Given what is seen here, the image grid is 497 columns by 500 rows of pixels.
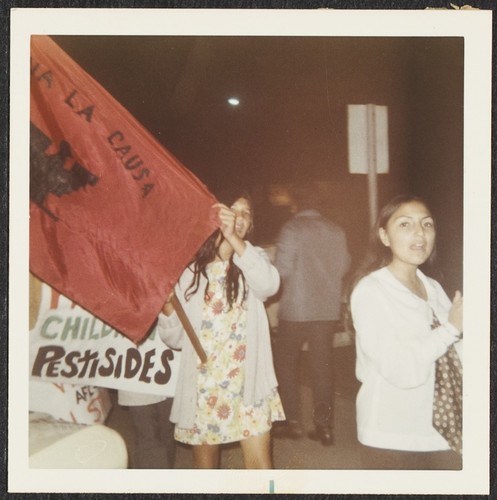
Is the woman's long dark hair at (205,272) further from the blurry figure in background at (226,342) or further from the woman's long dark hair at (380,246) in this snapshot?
the woman's long dark hair at (380,246)

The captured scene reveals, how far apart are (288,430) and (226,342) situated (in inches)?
9.5

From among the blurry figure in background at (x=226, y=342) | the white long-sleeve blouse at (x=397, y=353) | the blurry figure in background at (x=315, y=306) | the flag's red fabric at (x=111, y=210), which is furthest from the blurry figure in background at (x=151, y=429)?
the white long-sleeve blouse at (x=397, y=353)

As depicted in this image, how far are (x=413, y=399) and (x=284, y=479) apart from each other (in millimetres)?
341

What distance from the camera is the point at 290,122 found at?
1.52m

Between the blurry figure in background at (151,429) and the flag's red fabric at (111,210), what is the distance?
0.52 feet

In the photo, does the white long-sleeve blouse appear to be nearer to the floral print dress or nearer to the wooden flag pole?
the floral print dress

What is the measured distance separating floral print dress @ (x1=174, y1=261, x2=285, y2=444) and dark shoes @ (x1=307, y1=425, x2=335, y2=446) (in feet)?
0.26

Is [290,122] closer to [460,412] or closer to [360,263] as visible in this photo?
[360,263]

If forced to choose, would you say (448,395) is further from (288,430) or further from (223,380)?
(223,380)

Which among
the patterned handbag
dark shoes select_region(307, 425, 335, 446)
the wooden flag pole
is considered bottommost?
dark shoes select_region(307, 425, 335, 446)

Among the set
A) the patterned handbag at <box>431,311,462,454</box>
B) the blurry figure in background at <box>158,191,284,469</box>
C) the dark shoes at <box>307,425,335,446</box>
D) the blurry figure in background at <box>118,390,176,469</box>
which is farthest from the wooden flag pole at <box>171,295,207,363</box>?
the patterned handbag at <box>431,311,462,454</box>

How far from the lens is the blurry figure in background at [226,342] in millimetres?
1523

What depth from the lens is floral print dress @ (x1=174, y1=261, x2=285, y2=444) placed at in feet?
5.00

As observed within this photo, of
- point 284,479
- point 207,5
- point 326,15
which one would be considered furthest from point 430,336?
point 207,5
